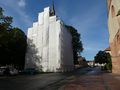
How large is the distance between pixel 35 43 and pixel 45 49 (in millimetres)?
4336

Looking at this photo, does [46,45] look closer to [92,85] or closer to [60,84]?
[60,84]

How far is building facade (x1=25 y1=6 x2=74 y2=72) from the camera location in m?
55.6

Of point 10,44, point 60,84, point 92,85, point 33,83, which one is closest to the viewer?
point 92,85

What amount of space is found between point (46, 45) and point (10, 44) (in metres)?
9.35

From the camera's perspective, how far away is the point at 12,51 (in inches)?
2095

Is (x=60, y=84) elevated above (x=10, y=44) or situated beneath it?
situated beneath

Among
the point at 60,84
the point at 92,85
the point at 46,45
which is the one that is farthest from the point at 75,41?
the point at 92,85

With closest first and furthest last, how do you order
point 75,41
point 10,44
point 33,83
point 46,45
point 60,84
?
1. point 60,84
2. point 33,83
3. point 10,44
4. point 46,45
5. point 75,41

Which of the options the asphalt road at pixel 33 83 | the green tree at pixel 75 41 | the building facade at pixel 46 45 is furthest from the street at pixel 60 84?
the green tree at pixel 75 41

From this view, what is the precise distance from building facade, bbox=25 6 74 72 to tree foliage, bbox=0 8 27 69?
2.32 m

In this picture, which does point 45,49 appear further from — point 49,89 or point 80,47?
point 49,89

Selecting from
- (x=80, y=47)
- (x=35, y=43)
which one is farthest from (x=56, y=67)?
(x=80, y=47)

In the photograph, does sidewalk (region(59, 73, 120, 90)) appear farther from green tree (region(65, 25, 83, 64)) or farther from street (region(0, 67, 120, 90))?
green tree (region(65, 25, 83, 64))

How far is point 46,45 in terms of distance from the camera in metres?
57.2
